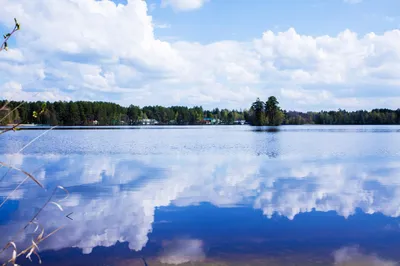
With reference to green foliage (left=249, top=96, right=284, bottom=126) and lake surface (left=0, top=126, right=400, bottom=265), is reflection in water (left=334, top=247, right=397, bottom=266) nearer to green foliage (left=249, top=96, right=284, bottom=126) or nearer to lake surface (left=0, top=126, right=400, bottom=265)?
lake surface (left=0, top=126, right=400, bottom=265)

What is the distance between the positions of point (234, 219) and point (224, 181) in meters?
6.27

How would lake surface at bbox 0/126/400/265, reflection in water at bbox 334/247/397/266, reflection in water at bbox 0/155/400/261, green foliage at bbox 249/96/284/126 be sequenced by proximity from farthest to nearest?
green foliage at bbox 249/96/284/126, reflection in water at bbox 0/155/400/261, lake surface at bbox 0/126/400/265, reflection in water at bbox 334/247/397/266

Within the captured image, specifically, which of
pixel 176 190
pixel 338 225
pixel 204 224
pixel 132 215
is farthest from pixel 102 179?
pixel 338 225

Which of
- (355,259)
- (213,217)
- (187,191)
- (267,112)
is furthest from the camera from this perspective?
(267,112)

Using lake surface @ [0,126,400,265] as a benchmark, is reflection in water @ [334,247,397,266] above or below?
above

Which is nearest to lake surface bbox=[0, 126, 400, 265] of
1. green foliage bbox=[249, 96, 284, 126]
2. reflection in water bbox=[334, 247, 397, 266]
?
reflection in water bbox=[334, 247, 397, 266]

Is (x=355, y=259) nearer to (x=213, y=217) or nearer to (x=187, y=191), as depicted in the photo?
(x=213, y=217)

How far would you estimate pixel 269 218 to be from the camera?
9.80 m

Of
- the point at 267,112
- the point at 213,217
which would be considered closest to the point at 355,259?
the point at 213,217

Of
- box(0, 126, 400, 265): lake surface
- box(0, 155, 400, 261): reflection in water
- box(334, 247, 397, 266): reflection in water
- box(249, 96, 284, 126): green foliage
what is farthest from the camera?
box(249, 96, 284, 126): green foliage

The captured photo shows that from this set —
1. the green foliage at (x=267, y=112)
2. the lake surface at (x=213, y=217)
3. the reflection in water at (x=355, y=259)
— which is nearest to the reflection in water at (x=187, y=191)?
the lake surface at (x=213, y=217)

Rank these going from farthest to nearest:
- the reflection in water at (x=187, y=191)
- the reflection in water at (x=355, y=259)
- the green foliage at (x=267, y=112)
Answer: the green foliage at (x=267, y=112) < the reflection in water at (x=187, y=191) < the reflection in water at (x=355, y=259)

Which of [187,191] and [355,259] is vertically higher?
[355,259]

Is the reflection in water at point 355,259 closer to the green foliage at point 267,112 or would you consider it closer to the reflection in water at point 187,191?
the reflection in water at point 187,191
